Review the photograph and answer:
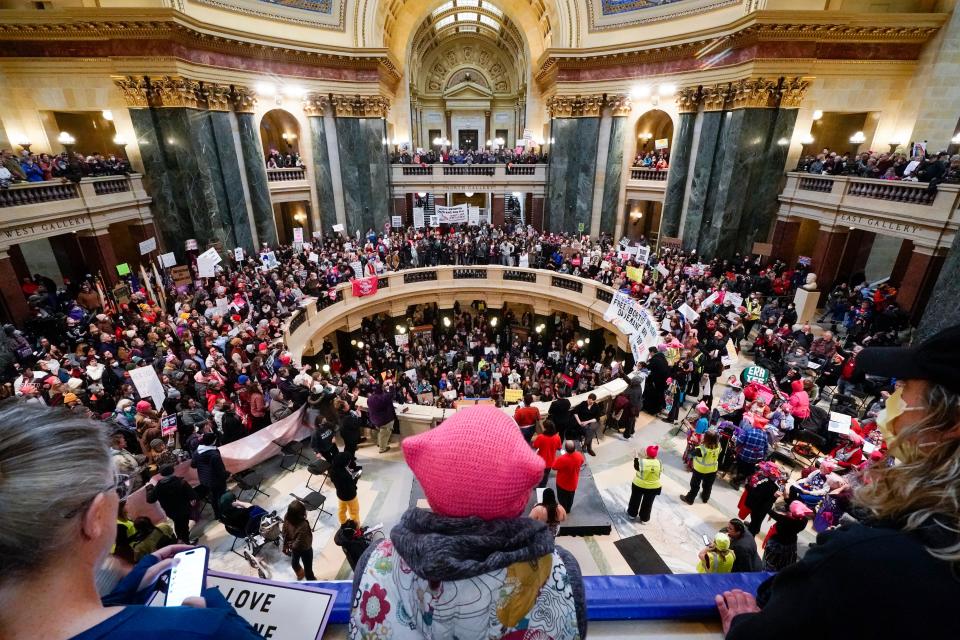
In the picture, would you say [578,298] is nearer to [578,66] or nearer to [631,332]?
[631,332]

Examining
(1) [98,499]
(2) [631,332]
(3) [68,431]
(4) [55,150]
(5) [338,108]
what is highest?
(5) [338,108]

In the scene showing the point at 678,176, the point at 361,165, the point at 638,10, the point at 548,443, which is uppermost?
the point at 638,10

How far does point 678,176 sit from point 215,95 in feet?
67.3

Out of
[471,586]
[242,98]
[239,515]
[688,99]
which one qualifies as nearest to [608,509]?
[239,515]

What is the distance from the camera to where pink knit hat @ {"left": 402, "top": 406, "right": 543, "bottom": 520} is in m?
1.37

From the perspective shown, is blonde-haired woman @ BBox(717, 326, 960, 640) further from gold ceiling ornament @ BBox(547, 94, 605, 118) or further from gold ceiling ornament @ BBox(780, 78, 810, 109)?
gold ceiling ornament @ BBox(547, 94, 605, 118)

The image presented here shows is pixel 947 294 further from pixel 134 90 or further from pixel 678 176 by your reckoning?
pixel 134 90

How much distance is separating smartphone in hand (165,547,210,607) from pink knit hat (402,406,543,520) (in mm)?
973

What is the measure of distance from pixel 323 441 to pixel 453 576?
6.59 m

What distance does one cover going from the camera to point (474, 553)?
4.36 ft

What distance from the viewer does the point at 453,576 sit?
1298 mm

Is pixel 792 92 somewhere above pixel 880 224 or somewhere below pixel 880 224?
above

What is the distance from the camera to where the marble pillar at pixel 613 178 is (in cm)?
2188

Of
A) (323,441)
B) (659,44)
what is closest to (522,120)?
(659,44)
